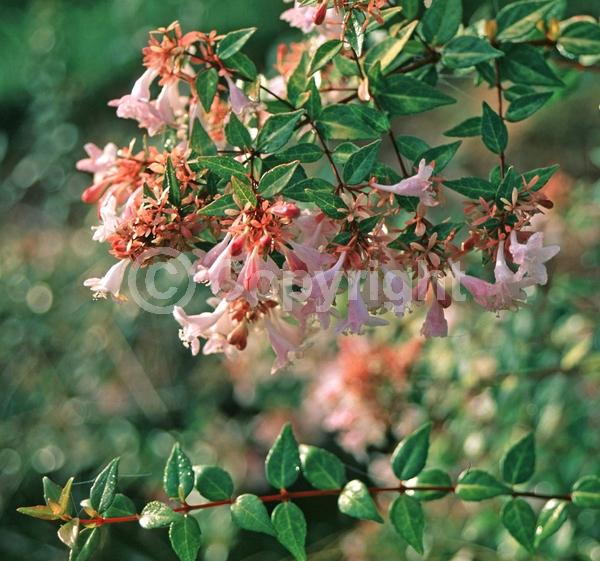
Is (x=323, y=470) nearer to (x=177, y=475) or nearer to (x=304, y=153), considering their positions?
(x=177, y=475)

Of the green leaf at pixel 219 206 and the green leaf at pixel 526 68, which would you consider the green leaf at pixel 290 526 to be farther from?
the green leaf at pixel 526 68

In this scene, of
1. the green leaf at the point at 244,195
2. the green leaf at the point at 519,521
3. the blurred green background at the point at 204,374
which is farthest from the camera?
the blurred green background at the point at 204,374

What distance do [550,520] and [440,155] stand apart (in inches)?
18.0

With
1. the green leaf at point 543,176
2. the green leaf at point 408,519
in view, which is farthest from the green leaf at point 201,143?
the green leaf at point 408,519

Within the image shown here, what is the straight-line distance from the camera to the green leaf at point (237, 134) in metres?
0.77

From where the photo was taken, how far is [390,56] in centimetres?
87

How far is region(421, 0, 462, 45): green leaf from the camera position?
2.99 feet

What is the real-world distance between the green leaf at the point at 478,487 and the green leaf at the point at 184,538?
0.32m

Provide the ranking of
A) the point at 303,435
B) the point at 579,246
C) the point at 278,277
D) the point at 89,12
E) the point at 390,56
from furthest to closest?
the point at 89,12 → the point at 303,435 → the point at 579,246 → the point at 390,56 → the point at 278,277

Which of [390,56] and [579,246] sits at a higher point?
[390,56]

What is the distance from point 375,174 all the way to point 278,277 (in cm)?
16

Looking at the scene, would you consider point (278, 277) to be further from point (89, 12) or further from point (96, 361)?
point (89, 12)

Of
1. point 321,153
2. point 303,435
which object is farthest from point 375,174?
point 303,435

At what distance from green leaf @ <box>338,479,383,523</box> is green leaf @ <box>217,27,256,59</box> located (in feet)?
1.61
